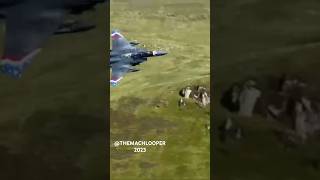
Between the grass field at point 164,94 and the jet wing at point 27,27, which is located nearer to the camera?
the grass field at point 164,94

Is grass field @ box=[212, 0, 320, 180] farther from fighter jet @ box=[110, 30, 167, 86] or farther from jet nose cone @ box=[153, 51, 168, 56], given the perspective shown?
fighter jet @ box=[110, 30, 167, 86]

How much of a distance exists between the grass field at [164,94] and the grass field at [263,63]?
154 millimetres

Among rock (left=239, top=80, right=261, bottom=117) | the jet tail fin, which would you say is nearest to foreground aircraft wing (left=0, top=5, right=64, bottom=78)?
the jet tail fin

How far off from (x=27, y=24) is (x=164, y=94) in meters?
1.43

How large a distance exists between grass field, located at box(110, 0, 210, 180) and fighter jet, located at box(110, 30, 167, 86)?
53 mm

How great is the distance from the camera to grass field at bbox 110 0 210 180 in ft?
17.8

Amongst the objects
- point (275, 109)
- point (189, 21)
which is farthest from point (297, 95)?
point (189, 21)

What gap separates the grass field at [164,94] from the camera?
17.8 feet

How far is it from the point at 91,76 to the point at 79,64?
0.16 m

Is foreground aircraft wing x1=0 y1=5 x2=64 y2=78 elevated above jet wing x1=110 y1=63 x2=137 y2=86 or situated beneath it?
elevated above

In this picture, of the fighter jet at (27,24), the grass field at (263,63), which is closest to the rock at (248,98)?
the grass field at (263,63)

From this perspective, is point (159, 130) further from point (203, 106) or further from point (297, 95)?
point (297, 95)

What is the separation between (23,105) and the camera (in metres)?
5.52

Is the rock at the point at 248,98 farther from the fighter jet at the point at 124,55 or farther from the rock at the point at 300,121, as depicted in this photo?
the fighter jet at the point at 124,55
